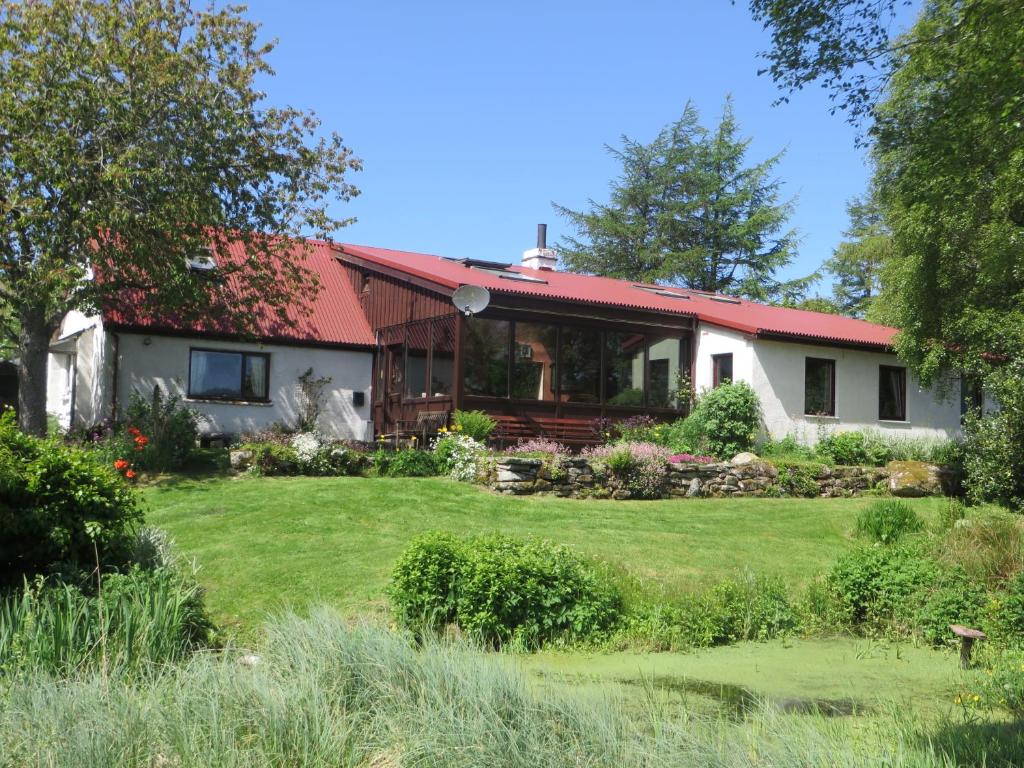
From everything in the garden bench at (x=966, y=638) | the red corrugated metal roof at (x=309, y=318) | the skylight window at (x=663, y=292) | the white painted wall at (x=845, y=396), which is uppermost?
the skylight window at (x=663, y=292)

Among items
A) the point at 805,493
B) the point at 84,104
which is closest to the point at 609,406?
the point at 805,493

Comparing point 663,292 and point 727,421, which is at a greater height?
point 663,292

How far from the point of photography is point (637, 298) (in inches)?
888

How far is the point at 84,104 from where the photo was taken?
54.4ft

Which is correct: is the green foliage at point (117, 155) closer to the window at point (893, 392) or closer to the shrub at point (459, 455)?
the shrub at point (459, 455)

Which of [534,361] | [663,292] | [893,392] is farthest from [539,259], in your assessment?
[893,392]

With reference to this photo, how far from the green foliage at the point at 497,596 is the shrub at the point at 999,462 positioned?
10768 millimetres

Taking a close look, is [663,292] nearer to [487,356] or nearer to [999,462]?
[487,356]

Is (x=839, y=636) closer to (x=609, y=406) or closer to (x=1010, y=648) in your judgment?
(x=1010, y=648)

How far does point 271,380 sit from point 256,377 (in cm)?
35

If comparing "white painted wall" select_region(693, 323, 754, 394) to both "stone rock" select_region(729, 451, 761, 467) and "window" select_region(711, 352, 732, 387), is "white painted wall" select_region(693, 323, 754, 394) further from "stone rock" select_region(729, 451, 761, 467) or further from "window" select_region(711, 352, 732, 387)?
"stone rock" select_region(729, 451, 761, 467)

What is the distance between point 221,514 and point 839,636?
7.83 meters

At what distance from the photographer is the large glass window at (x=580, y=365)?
20844 millimetres

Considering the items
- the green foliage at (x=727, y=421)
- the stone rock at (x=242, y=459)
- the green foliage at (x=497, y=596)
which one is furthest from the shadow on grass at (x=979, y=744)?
the green foliage at (x=727, y=421)
